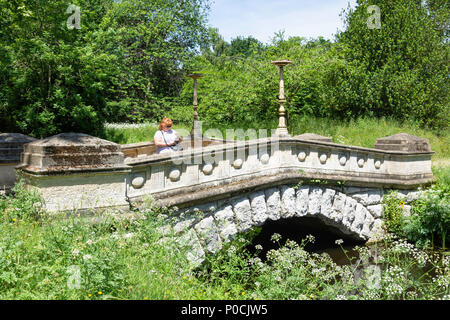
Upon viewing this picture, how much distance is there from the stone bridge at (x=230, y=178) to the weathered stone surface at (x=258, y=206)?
0.02m

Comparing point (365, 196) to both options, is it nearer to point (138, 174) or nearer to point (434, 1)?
point (138, 174)

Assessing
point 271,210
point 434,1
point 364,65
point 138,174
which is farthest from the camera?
point 434,1

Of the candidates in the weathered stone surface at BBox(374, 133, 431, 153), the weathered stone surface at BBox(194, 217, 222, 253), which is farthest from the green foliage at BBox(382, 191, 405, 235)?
the weathered stone surface at BBox(194, 217, 222, 253)

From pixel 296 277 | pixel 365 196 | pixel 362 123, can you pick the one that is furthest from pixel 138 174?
pixel 362 123

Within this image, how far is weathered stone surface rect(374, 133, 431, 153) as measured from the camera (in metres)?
9.75

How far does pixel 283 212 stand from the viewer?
7445mm

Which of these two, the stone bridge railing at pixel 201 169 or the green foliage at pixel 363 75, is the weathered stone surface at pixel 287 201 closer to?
the stone bridge railing at pixel 201 169

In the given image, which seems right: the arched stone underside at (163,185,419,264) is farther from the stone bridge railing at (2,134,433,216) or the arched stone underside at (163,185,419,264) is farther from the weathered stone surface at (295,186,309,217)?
the stone bridge railing at (2,134,433,216)

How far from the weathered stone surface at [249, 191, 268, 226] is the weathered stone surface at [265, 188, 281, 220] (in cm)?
11

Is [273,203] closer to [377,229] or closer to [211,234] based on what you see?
[211,234]

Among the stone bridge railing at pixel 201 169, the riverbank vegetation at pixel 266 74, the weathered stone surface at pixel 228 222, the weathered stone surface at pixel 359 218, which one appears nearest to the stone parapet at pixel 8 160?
the stone bridge railing at pixel 201 169

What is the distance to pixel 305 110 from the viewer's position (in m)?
16.4

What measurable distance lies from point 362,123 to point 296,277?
39.1 feet

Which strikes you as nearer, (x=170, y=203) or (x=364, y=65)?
(x=170, y=203)
